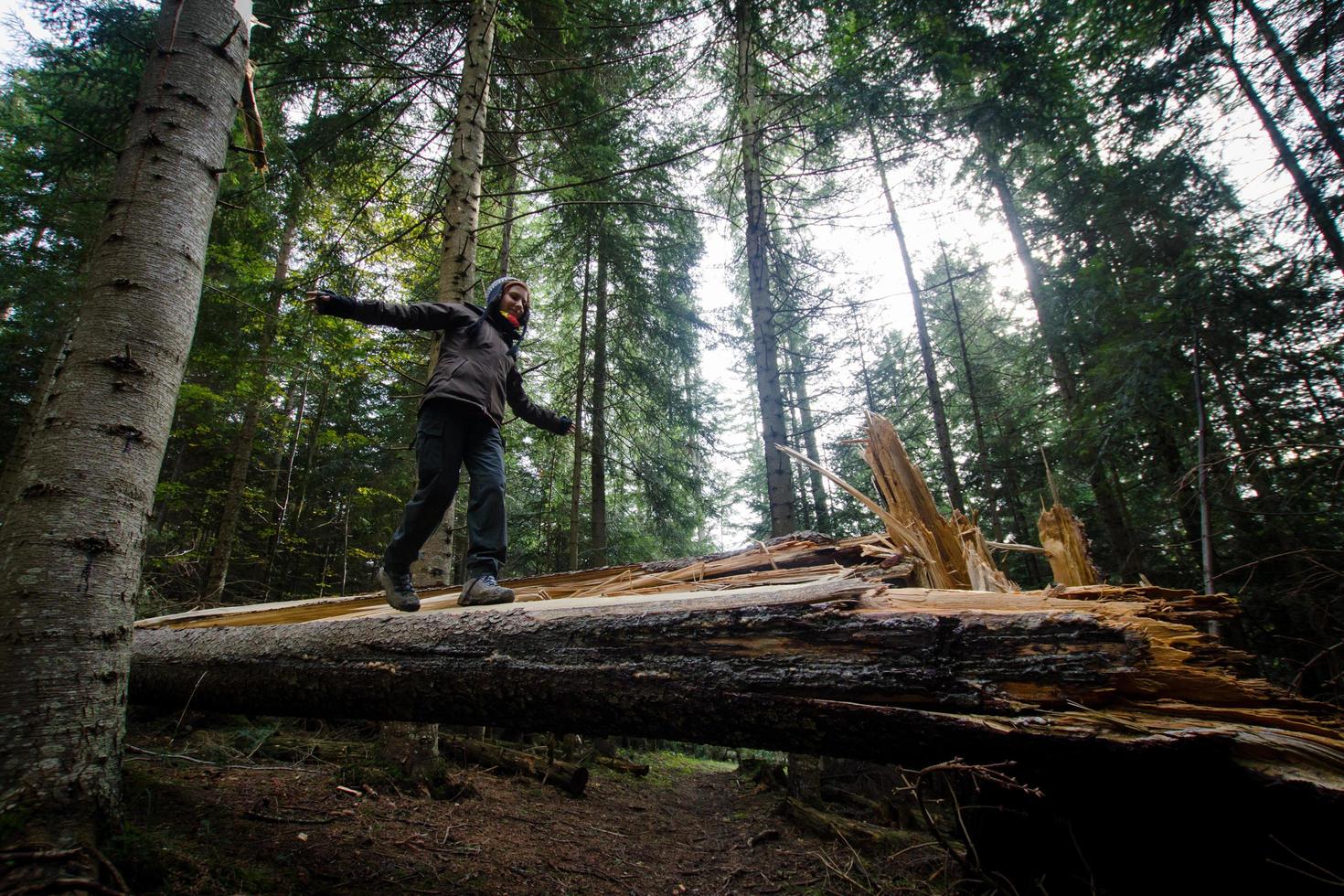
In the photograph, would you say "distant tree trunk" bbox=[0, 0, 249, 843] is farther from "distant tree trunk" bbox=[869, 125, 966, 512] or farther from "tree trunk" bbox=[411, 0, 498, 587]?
"distant tree trunk" bbox=[869, 125, 966, 512]

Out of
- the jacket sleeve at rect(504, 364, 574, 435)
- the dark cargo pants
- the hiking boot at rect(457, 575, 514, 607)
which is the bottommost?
the hiking boot at rect(457, 575, 514, 607)

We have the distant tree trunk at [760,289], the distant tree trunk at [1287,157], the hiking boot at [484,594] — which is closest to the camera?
the hiking boot at [484,594]

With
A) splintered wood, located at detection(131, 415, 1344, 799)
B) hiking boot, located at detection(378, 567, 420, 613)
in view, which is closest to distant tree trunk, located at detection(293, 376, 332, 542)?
splintered wood, located at detection(131, 415, 1344, 799)

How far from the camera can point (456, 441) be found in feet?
11.2

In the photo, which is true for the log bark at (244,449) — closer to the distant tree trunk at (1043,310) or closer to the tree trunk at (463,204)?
the tree trunk at (463,204)

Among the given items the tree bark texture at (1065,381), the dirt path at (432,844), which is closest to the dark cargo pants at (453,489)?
the dirt path at (432,844)

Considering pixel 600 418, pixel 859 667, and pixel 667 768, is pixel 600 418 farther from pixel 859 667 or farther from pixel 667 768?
pixel 859 667

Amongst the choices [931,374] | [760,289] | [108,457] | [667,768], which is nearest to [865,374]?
[931,374]

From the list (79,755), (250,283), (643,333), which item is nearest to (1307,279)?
(643,333)

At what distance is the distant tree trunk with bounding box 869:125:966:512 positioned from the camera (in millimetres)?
11672

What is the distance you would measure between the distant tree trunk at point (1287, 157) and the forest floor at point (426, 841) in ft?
32.6

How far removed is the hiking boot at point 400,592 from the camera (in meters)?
3.13

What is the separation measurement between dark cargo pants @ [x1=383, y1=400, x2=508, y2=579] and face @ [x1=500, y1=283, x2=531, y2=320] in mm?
950

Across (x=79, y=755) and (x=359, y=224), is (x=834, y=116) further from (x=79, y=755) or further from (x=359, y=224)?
(x=79, y=755)
